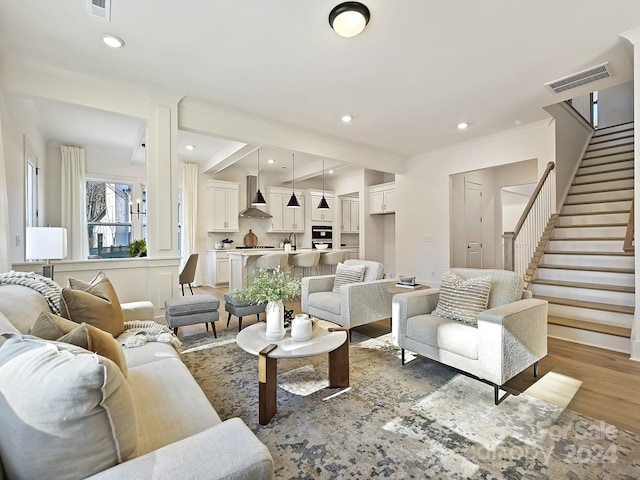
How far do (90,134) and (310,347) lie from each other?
5.61m

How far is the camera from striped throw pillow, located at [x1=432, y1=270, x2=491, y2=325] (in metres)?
2.49

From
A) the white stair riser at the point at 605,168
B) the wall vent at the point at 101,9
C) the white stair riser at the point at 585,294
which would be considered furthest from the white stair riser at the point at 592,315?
the wall vent at the point at 101,9

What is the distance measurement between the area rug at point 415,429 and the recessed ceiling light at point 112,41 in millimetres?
2983

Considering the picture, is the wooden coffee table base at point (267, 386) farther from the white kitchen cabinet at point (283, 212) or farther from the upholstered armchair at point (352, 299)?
the white kitchen cabinet at point (283, 212)

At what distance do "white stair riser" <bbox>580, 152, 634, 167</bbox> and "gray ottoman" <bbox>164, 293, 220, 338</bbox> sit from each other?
672 centimetres

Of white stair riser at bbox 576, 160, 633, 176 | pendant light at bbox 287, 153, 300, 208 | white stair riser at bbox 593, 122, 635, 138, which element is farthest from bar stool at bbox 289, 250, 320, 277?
white stair riser at bbox 593, 122, 635, 138

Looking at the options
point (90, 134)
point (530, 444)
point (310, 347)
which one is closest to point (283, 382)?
point (310, 347)

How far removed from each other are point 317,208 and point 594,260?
5.77m

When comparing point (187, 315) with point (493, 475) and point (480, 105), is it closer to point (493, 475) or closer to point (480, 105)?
point (493, 475)

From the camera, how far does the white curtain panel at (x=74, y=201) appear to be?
219 inches

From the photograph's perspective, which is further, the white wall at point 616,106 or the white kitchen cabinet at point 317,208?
the white kitchen cabinet at point 317,208

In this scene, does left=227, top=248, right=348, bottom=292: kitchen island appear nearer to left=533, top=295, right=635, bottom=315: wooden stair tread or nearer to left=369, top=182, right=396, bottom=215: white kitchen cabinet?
left=369, top=182, right=396, bottom=215: white kitchen cabinet

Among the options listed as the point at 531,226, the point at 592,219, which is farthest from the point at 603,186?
the point at 531,226

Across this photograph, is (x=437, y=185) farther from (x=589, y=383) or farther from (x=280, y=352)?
(x=280, y=352)
